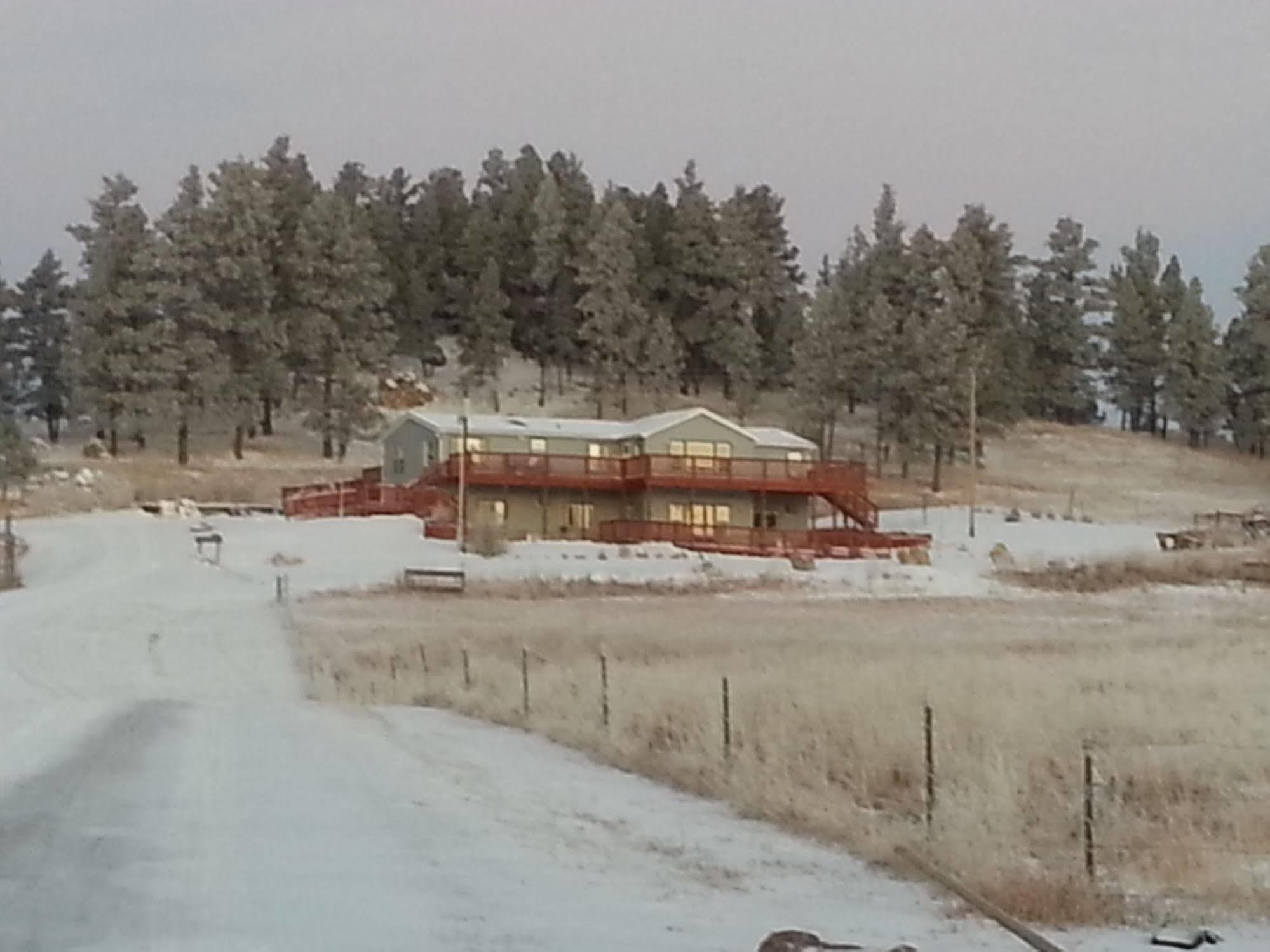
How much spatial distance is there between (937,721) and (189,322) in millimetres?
68204

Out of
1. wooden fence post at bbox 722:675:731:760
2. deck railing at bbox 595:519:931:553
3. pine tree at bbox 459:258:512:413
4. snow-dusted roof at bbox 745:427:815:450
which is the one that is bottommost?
wooden fence post at bbox 722:675:731:760

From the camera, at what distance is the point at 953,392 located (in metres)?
83.2

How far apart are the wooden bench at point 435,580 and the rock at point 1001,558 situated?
65.5 ft

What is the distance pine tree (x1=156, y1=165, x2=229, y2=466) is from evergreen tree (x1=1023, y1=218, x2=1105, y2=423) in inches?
2058

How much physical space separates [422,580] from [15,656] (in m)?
15.7

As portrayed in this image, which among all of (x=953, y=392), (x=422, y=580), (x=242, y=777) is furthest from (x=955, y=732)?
(x=953, y=392)

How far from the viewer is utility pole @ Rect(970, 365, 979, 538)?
67644mm

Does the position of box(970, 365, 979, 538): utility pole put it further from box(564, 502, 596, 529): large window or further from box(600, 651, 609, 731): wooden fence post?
box(600, 651, 609, 731): wooden fence post

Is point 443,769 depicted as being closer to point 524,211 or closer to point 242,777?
point 242,777

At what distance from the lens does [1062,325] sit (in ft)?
347

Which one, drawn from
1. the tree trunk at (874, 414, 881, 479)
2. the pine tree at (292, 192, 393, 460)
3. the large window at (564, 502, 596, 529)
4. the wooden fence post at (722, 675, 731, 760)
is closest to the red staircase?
the large window at (564, 502, 596, 529)

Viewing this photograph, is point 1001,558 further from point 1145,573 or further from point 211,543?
point 211,543

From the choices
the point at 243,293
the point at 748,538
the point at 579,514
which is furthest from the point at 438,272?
the point at 748,538

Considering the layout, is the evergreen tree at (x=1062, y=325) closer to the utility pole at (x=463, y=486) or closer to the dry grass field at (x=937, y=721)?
the utility pole at (x=463, y=486)
